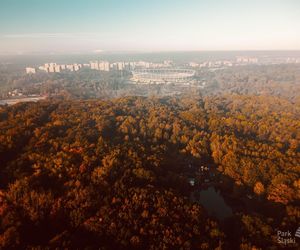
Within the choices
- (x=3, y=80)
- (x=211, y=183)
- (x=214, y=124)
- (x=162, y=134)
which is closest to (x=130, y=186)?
(x=211, y=183)

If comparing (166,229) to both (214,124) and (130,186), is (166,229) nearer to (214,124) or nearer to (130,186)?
(130,186)

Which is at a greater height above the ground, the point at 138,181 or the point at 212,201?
the point at 138,181

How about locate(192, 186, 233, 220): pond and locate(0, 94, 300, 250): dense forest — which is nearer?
locate(0, 94, 300, 250): dense forest

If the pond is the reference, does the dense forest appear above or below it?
above

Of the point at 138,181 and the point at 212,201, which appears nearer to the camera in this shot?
the point at 138,181

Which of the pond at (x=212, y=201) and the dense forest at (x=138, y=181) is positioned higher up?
the dense forest at (x=138, y=181)
